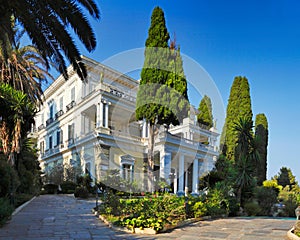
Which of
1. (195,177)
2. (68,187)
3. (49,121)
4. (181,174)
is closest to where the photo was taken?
(68,187)

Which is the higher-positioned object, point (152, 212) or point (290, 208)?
point (152, 212)

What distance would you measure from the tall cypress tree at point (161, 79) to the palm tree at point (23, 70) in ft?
22.0

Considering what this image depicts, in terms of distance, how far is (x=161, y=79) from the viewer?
20703 mm

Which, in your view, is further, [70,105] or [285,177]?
[285,177]

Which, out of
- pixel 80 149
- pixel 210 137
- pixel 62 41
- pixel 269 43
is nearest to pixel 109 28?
pixel 62 41

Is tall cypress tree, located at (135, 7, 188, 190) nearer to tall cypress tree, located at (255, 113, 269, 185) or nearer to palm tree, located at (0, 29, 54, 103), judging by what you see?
palm tree, located at (0, 29, 54, 103)

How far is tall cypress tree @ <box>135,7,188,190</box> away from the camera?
20.5 m

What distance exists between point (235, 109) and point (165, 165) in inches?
372

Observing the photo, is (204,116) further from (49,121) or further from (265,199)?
(265,199)

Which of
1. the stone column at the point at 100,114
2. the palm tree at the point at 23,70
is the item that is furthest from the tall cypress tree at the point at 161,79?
the palm tree at the point at 23,70

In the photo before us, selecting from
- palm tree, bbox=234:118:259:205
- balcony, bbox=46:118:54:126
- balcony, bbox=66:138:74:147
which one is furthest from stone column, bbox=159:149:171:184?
balcony, bbox=46:118:54:126

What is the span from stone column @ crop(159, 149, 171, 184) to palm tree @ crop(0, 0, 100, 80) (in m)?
17.5

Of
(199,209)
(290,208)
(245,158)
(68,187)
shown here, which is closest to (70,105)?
(68,187)

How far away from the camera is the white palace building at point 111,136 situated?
24266 millimetres
